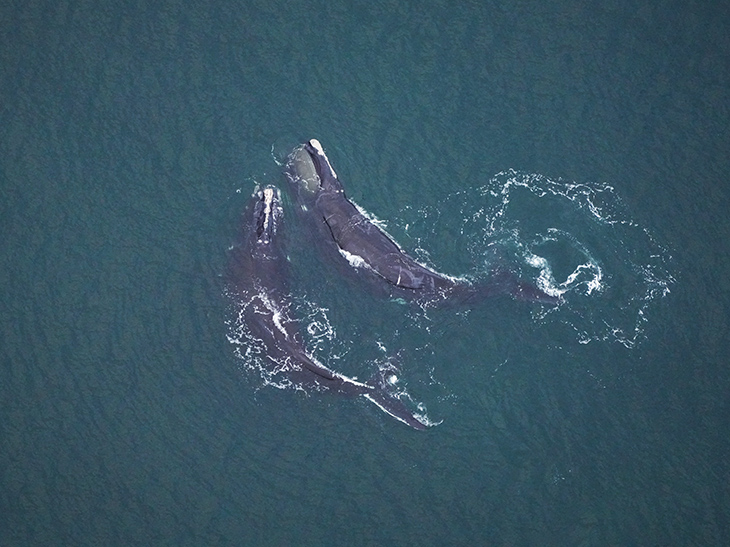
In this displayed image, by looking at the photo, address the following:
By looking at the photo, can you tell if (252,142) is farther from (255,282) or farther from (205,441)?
(205,441)

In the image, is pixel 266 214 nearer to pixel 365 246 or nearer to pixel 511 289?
pixel 365 246

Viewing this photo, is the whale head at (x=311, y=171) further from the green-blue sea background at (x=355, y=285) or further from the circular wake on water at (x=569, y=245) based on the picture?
the circular wake on water at (x=569, y=245)

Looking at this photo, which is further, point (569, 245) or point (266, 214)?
point (266, 214)

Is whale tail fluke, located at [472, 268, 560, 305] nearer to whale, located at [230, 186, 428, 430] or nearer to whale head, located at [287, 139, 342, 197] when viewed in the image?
whale, located at [230, 186, 428, 430]

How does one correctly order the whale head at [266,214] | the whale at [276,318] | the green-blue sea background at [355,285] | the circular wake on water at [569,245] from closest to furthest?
the green-blue sea background at [355,285] → the whale at [276,318] → the circular wake on water at [569,245] → the whale head at [266,214]

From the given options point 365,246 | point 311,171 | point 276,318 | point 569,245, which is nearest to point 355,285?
point 365,246

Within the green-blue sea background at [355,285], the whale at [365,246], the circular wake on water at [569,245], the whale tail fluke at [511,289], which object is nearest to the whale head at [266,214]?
the green-blue sea background at [355,285]
